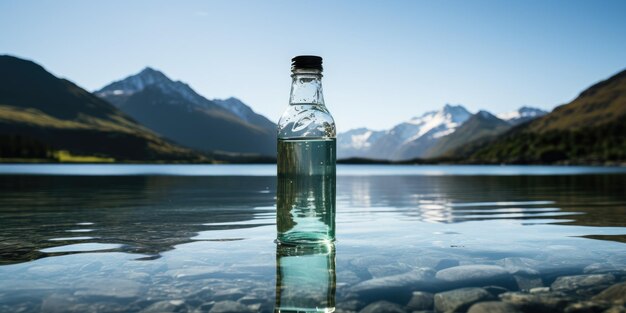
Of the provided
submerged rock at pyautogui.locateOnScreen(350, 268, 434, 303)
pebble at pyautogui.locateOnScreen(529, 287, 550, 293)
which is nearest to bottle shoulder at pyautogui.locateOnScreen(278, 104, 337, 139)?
submerged rock at pyautogui.locateOnScreen(350, 268, 434, 303)

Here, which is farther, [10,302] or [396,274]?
[396,274]

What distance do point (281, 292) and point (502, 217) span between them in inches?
412

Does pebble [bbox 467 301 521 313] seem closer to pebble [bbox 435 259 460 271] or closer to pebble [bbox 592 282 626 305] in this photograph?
pebble [bbox 592 282 626 305]

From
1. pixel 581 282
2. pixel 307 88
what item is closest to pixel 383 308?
pixel 581 282

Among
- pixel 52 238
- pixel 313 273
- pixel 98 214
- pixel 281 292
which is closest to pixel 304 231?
pixel 313 273

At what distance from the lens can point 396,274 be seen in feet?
18.1

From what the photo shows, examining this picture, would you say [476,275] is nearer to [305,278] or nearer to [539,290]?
[539,290]

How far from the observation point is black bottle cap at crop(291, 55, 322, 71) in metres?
7.29

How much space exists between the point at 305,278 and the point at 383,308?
134cm

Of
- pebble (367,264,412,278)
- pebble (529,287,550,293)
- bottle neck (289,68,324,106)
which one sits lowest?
pebble (367,264,412,278)

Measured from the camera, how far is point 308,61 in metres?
7.30

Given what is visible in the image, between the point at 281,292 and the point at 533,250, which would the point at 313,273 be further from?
the point at 533,250

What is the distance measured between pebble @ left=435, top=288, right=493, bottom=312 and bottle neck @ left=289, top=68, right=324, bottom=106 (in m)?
3.69

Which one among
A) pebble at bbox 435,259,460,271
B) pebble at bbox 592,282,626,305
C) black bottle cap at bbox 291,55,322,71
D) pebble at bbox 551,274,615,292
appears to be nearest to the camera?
pebble at bbox 592,282,626,305
